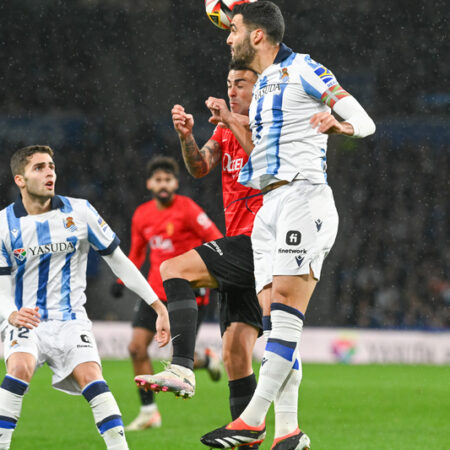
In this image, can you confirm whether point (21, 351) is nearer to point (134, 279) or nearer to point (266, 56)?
point (134, 279)

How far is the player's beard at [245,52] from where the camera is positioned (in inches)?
161

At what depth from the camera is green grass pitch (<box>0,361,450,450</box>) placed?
5946 mm

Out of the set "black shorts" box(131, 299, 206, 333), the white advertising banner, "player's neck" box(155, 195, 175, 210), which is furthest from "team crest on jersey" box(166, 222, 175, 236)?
the white advertising banner

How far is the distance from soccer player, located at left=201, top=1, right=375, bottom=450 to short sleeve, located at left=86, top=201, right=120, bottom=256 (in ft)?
3.27

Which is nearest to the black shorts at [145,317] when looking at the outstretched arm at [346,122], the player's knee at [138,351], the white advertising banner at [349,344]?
the player's knee at [138,351]

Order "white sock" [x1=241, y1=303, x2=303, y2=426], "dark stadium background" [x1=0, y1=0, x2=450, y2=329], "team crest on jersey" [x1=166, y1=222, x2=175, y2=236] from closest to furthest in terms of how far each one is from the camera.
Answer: "white sock" [x1=241, y1=303, x2=303, y2=426]
"team crest on jersey" [x1=166, y1=222, x2=175, y2=236]
"dark stadium background" [x1=0, y1=0, x2=450, y2=329]

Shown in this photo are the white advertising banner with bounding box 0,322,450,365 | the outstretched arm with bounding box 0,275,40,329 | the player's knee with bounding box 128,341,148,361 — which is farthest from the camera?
the white advertising banner with bounding box 0,322,450,365

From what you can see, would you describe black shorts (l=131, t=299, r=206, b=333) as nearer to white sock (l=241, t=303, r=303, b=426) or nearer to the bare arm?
the bare arm

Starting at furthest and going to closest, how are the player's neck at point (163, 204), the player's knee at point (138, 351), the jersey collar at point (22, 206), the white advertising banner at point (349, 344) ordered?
the white advertising banner at point (349, 344) < the player's neck at point (163, 204) < the player's knee at point (138, 351) < the jersey collar at point (22, 206)

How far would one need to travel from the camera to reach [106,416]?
4.28 metres

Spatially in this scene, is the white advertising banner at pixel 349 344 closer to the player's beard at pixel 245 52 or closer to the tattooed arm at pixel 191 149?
the tattooed arm at pixel 191 149

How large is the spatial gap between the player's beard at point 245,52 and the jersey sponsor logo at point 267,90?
0.17 meters

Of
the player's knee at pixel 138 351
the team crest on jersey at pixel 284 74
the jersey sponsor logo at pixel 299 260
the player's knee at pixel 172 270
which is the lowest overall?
the player's knee at pixel 138 351

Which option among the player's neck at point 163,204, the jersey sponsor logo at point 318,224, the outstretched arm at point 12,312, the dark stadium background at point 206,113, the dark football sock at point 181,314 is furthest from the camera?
the dark stadium background at point 206,113
